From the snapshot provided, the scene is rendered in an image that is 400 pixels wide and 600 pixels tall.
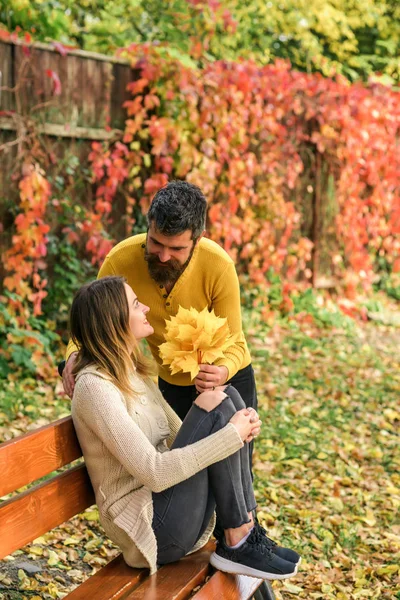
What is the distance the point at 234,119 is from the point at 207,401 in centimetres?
509

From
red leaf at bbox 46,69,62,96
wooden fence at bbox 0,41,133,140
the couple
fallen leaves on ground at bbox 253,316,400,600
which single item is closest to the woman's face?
the couple

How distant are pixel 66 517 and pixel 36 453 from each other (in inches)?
12.9

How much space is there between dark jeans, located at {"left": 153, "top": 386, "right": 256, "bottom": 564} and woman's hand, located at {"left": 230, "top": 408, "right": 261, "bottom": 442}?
1.3 inches

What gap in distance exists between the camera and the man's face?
289 cm

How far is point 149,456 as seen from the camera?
2496mm

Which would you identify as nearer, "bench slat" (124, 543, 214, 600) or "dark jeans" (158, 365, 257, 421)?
"bench slat" (124, 543, 214, 600)

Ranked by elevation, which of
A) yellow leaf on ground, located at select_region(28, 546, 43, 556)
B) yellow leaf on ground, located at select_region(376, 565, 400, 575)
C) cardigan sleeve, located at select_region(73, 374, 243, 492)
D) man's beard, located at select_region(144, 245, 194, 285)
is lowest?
yellow leaf on ground, located at select_region(376, 565, 400, 575)

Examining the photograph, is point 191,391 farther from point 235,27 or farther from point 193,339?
point 235,27

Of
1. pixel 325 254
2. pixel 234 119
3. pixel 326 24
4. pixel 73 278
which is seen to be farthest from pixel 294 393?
pixel 326 24

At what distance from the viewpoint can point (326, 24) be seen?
13070mm

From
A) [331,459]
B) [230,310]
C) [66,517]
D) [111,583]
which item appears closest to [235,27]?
[331,459]

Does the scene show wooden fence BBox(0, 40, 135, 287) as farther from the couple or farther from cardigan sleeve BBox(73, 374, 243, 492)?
cardigan sleeve BBox(73, 374, 243, 492)

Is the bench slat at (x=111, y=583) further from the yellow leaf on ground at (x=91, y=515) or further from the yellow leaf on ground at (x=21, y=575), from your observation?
the yellow leaf on ground at (x=91, y=515)

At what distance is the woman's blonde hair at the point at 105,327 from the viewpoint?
103 inches
